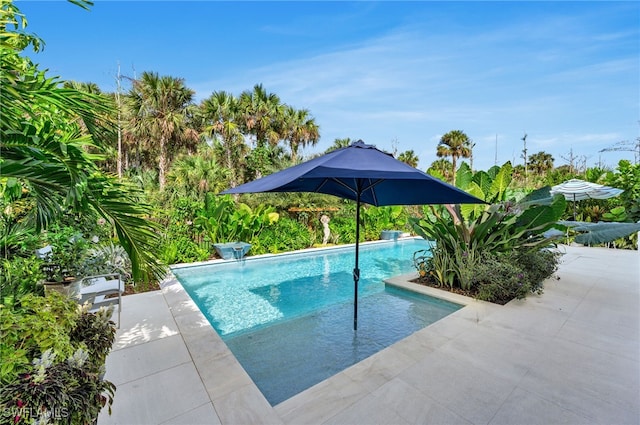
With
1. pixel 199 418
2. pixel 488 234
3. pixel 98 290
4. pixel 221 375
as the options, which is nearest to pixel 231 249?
pixel 98 290

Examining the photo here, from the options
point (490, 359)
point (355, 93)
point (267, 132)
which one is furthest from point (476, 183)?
point (267, 132)

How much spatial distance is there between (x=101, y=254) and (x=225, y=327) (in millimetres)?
2749

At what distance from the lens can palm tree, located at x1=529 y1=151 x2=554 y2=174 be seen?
3241 cm

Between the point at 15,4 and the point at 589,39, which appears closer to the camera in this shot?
the point at 15,4

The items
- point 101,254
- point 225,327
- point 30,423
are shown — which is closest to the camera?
point 30,423

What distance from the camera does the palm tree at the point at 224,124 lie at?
699 inches

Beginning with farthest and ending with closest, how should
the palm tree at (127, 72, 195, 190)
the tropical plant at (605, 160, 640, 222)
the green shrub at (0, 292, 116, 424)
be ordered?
the palm tree at (127, 72, 195, 190) < the tropical plant at (605, 160, 640, 222) < the green shrub at (0, 292, 116, 424)

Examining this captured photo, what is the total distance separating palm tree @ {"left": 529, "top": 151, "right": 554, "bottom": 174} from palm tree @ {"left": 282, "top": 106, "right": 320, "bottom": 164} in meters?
27.9

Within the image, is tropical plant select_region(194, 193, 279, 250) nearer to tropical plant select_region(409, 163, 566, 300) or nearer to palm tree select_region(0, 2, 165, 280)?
tropical plant select_region(409, 163, 566, 300)

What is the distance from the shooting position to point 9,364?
137cm

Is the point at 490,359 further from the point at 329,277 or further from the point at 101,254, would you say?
the point at 101,254

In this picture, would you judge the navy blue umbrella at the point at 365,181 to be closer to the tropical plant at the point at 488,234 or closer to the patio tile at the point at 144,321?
the tropical plant at the point at 488,234

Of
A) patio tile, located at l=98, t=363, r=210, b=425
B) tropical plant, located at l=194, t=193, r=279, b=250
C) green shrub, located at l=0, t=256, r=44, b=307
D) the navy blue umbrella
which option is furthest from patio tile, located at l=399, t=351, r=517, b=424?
tropical plant, located at l=194, t=193, r=279, b=250

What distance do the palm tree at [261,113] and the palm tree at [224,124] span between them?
72 cm
